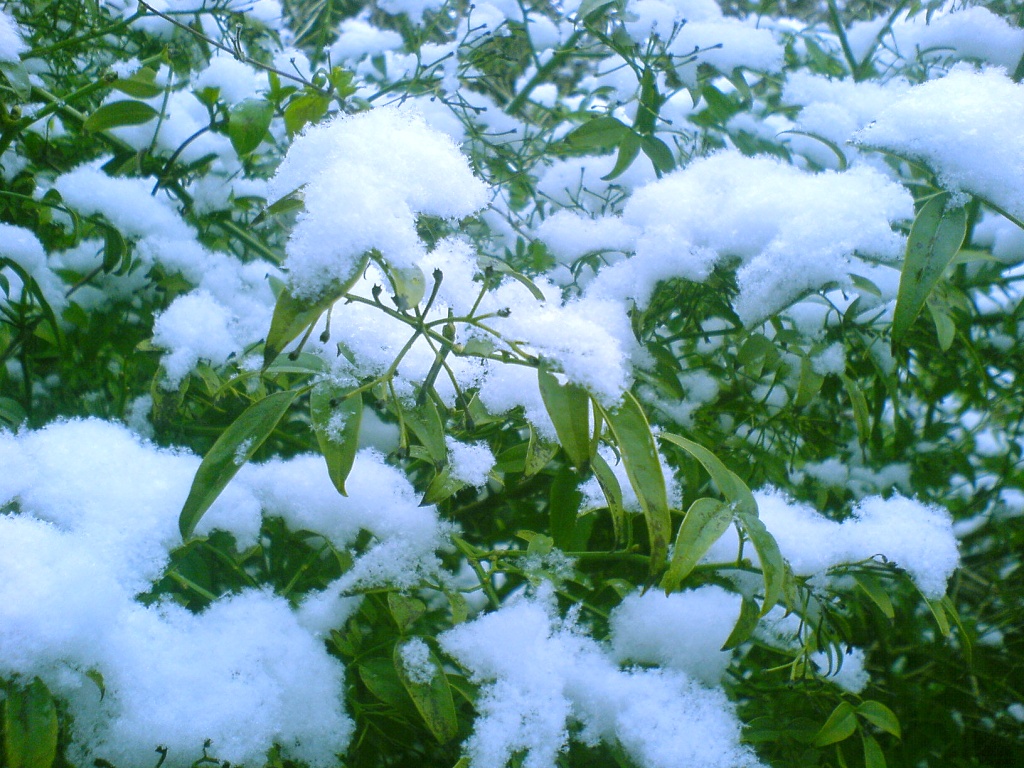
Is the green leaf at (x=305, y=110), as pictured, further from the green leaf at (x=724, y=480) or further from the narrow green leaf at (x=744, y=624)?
the narrow green leaf at (x=744, y=624)

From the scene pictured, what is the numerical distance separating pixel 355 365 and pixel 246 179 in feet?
1.72

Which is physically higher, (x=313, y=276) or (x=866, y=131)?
(x=866, y=131)

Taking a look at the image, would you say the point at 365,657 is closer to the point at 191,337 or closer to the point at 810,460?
the point at 191,337

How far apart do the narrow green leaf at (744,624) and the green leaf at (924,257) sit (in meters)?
0.22

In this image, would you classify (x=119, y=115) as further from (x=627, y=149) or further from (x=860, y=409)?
(x=860, y=409)

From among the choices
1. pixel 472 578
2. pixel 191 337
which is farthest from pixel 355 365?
pixel 472 578

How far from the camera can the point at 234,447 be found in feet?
1.74

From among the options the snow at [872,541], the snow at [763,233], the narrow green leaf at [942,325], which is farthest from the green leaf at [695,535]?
the narrow green leaf at [942,325]

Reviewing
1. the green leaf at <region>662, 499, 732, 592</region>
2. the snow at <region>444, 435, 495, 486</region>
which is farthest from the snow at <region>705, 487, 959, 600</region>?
the snow at <region>444, 435, 495, 486</region>

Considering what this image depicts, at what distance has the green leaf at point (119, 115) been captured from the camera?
0.77m

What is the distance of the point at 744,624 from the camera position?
0.55 metres

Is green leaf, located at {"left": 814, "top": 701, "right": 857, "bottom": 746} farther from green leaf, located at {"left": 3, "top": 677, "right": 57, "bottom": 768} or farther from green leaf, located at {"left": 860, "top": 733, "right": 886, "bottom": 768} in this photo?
green leaf, located at {"left": 3, "top": 677, "right": 57, "bottom": 768}

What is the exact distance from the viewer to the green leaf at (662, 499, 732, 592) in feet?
1.66

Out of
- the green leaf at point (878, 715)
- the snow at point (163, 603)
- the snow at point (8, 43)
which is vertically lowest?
the snow at point (163, 603)
